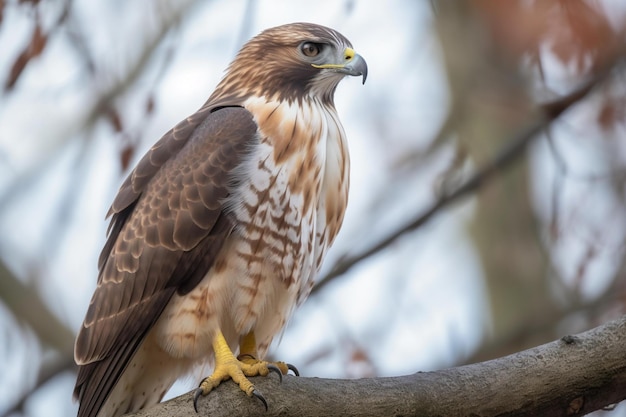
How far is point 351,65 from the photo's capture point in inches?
185

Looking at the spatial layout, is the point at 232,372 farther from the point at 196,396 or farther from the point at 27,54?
the point at 27,54

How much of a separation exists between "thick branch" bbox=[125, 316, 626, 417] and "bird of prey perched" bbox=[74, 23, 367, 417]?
0.76 feet

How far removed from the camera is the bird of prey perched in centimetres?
416

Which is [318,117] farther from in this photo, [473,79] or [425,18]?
[425,18]

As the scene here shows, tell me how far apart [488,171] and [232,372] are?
2279mm

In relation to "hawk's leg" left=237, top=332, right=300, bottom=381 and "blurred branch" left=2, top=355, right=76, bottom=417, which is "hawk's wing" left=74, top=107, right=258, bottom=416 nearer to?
"hawk's leg" left=237, top=332, right=300, bottom=381

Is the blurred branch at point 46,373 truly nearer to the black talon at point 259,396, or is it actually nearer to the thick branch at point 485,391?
the thick branch at point 485,391

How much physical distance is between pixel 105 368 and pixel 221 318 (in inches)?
20.8

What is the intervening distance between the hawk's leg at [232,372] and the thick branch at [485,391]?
0.12 feet

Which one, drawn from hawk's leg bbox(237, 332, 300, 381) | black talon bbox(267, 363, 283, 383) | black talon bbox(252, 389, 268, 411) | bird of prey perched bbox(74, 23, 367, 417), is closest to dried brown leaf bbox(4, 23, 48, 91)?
bird of prey perched bbox(74, 23, 367, 417)

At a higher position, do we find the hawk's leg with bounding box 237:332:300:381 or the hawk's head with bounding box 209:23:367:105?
the hawk's head with bounding box 209:23:367:105

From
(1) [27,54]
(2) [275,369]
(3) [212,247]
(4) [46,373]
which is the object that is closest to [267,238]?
(3) [212,247]

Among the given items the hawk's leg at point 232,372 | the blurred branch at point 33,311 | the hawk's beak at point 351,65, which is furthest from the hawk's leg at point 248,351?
the blurred branch at point 33,311

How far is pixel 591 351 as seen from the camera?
3.63 metres
